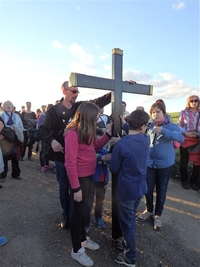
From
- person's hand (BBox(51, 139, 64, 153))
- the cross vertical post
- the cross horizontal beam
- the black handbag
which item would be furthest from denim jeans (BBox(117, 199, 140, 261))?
the black handbag

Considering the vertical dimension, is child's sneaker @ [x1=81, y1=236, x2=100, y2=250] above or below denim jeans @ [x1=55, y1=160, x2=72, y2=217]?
below

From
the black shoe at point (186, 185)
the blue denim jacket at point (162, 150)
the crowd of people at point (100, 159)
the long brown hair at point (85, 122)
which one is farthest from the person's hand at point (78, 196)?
the black shoe at point (186, 185)

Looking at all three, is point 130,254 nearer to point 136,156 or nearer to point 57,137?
point 136,156

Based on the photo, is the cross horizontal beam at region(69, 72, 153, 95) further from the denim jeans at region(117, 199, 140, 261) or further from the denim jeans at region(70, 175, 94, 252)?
the denim jeans at region(117, 199, 140, 261)

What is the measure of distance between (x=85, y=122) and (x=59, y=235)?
173 centimetres

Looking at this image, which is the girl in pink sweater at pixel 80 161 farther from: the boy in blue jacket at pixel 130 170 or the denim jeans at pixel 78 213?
the boy in blue jacket at pixel 130 170

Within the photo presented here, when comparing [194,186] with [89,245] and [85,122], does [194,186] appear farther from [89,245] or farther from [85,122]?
[85,122]

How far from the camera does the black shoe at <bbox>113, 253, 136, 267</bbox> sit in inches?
96.5

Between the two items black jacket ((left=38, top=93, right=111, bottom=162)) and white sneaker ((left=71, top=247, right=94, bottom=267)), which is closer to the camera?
white sneaker ((left=71, top=247, right=94, bottom=267))

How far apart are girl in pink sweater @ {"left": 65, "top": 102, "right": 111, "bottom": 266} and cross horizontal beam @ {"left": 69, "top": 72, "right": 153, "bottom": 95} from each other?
25 centimetres

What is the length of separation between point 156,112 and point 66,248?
2229 millimetres

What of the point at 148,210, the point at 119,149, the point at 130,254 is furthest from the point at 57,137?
the point at 148,210

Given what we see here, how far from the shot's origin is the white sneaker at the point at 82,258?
2.43 m

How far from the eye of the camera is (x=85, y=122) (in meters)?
2.30
